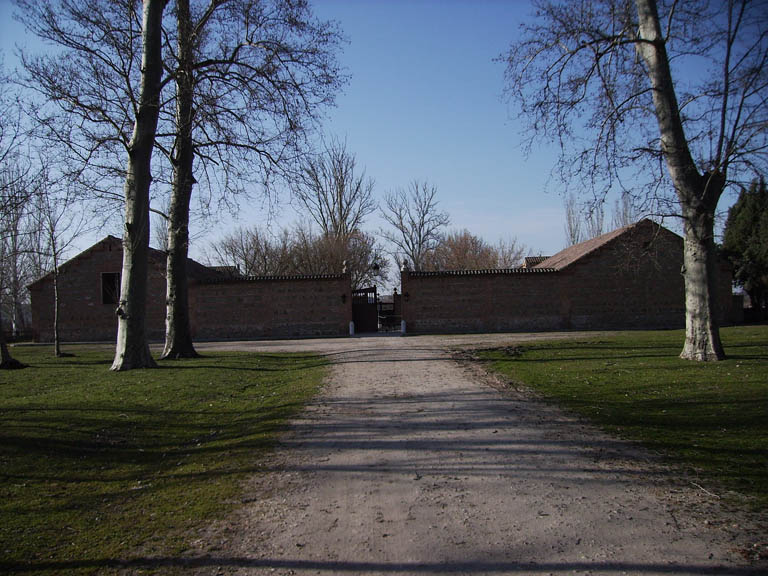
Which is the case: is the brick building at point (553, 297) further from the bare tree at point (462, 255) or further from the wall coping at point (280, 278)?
the bare tree at point (462, 255)

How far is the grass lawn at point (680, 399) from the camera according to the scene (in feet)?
16.6

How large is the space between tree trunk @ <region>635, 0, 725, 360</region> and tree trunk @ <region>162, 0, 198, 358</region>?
11.7 m

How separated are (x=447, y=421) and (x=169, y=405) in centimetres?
474

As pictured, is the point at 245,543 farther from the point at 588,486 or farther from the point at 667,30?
the point at 667,30

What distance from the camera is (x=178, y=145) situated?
16.3 meters

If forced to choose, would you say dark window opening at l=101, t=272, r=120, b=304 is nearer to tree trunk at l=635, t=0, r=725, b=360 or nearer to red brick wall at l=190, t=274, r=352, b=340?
red brick wall at l=190, t=274, r=352, b=340

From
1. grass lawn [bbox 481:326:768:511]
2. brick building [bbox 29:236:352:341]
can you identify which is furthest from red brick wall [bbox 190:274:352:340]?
grass lawn [bbox 481:326:768:511]

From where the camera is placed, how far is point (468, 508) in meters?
4.21

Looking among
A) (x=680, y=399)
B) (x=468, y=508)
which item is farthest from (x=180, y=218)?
(x=468, y=508)

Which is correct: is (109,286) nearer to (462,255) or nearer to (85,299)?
(85,299)

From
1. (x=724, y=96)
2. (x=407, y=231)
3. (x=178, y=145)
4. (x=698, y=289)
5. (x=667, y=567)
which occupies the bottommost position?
(x=667, y=567)

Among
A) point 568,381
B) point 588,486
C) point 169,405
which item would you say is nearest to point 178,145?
point 169,405

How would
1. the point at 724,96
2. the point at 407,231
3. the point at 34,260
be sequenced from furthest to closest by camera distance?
the point at 407,231 → the point at 34,260 → the point at 724,96

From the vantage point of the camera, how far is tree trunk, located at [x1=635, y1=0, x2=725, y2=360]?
1205 centimetres
